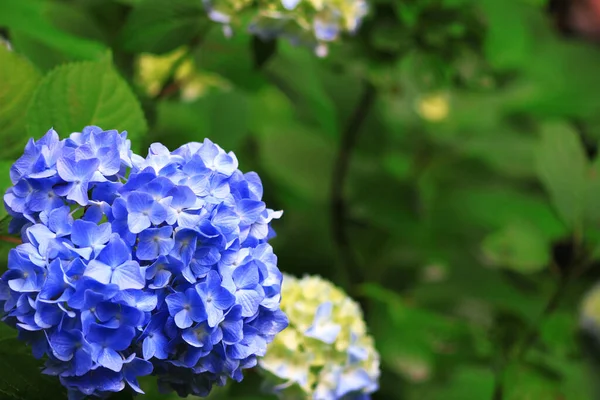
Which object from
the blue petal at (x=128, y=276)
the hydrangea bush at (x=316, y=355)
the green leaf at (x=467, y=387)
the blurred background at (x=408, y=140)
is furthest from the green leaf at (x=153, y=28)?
the green leaf at (x=467, y=387)

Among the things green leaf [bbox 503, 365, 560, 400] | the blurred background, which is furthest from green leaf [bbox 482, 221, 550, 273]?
green leaf [bbox 503, 365, 560, 400]

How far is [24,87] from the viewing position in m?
0.64

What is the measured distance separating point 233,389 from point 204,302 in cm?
45

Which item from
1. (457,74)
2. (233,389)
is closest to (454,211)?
(457,74)

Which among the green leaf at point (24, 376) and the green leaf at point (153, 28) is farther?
the green leaf at point (153, 28)

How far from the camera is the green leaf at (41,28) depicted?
80 cm

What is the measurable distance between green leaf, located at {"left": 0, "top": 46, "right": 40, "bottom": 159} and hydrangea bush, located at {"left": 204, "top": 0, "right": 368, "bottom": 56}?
23cm

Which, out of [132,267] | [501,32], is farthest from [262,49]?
[132,267]

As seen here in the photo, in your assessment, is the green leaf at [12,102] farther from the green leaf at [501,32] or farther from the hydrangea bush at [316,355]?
the green leaf at [501,32]

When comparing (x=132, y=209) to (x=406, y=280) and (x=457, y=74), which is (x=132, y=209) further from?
(x=406, y=280)

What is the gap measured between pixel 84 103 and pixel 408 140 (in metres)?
0.88

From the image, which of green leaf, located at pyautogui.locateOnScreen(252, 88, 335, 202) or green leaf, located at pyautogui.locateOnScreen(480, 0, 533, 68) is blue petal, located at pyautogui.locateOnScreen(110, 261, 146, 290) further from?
green leaf, located at pyautogui.locateOnScreen(252, 88, 335, 202)

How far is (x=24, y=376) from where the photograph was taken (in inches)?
21.5

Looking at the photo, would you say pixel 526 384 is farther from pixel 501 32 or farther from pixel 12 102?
pixel 12 102
